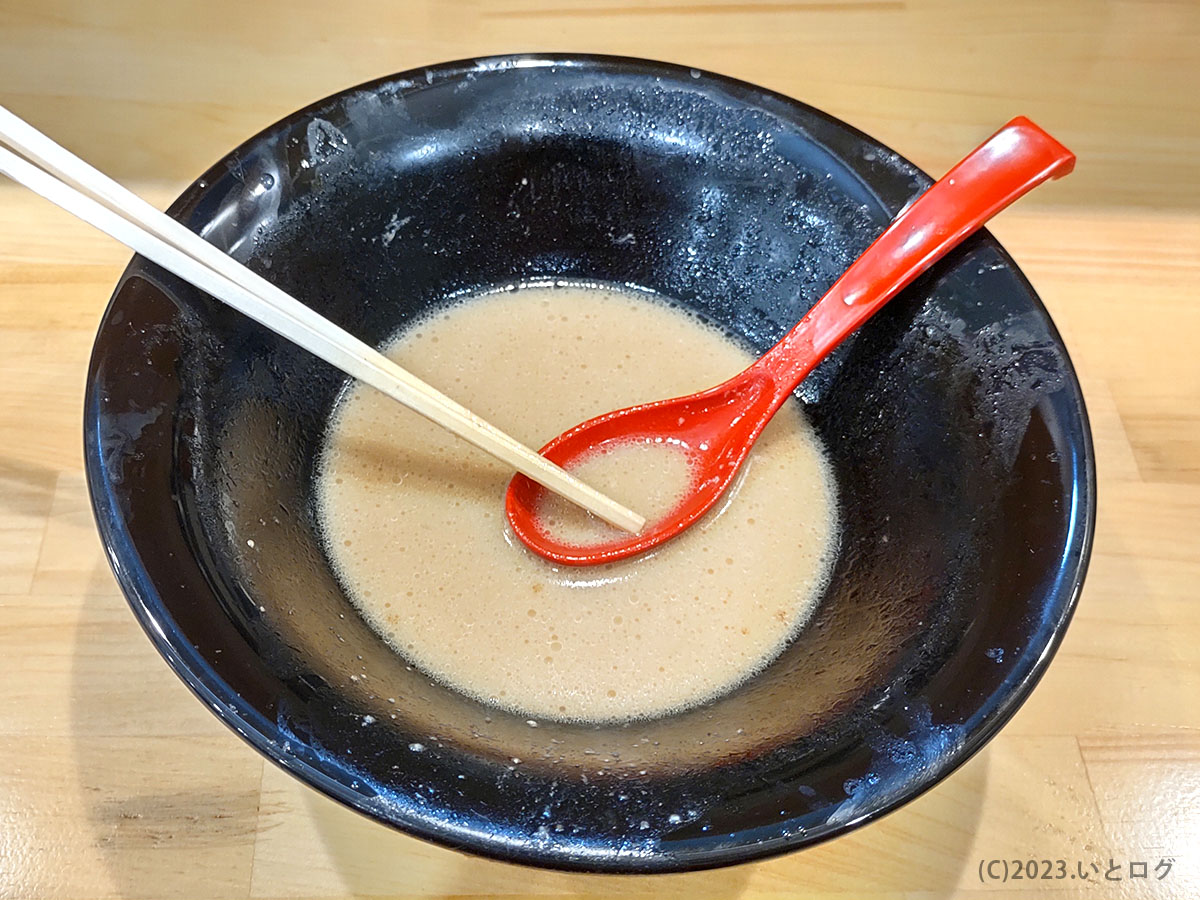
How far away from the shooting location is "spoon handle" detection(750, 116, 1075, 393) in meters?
0.82

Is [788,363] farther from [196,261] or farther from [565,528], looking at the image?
[196,261]

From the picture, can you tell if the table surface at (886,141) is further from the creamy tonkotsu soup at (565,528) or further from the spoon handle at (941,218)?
the spoon handle at (941,218)

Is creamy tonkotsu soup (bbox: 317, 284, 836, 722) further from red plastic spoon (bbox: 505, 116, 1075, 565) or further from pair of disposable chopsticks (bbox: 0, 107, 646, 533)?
pair of disposable chopsticks (bbox: 0, 107, 646, 533)

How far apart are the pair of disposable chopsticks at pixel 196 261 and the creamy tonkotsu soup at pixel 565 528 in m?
0.13

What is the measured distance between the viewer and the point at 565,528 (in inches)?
35.0

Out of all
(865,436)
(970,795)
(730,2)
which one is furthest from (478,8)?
(970,795)

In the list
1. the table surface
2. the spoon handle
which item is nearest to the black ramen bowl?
the spoon handle

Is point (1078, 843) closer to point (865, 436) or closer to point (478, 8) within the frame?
point (865, 436)

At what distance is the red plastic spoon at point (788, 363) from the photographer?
0.83 m

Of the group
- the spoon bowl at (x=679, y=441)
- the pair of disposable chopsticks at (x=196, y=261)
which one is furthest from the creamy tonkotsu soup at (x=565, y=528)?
the pair of disposable chopsticks at (x=196, y=261)

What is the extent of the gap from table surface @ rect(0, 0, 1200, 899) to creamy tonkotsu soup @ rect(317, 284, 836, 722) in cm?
16

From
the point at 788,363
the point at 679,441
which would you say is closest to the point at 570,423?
the point at 679,441

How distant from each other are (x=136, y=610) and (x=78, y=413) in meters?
0.48

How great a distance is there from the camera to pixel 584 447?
3.08 feet
